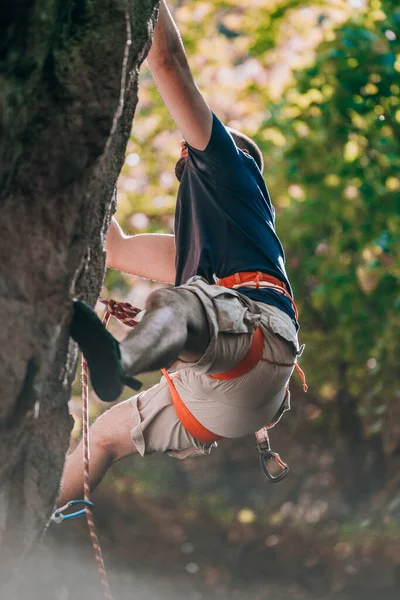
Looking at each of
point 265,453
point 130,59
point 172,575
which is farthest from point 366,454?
point 130,59

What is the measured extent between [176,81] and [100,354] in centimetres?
124

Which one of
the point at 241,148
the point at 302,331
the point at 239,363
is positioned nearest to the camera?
the point at 239,363

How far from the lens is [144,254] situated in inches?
179

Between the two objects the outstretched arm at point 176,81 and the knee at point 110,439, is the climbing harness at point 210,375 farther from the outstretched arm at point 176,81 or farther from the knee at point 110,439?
the outstretched arm at point 176,81

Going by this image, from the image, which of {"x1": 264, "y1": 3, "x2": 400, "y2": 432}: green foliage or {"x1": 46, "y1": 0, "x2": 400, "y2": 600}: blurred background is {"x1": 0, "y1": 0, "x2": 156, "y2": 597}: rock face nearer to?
{"x1": 264, "y1": 3, "x2": 400, "y2": 432}: green foliage

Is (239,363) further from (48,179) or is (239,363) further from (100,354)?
(48,179)

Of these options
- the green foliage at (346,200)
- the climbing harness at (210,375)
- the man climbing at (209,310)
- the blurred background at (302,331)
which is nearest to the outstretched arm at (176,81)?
the man climbing at (209,310)

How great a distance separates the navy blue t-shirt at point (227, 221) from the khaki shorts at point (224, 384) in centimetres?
15

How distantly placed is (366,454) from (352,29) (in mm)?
4882

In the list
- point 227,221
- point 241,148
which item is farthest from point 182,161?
point 227,221

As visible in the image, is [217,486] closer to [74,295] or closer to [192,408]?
[192,408]

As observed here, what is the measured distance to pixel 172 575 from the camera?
38.6 feet

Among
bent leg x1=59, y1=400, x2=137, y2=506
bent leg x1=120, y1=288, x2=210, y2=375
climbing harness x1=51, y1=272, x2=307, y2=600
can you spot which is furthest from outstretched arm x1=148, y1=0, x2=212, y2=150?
bent leg x1=59, y1=400, x2=137, y2=506

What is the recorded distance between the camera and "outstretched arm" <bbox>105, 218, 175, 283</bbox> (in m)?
4.55
